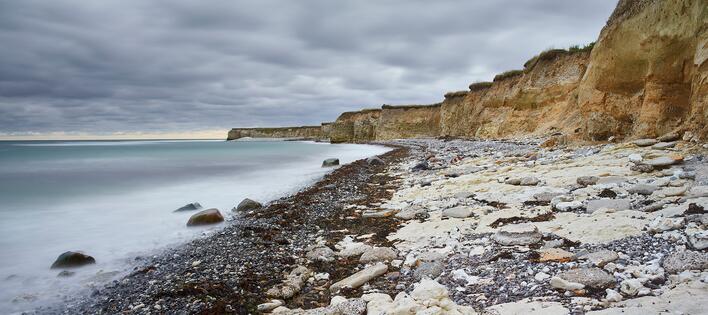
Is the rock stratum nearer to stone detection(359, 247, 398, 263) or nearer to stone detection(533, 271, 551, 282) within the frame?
stone detection(533, 271, 551, 282)

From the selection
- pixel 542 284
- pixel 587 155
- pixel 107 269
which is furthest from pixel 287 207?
pixel 587 155

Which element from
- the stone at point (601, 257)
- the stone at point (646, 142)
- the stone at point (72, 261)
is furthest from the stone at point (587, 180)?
the stone at point (72, 261)

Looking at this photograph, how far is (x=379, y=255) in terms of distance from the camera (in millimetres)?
5328

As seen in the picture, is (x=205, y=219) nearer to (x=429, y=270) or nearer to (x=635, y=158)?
(x=429, y=270)

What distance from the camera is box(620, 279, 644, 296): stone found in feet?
10.2

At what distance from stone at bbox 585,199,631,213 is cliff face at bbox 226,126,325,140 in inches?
4220

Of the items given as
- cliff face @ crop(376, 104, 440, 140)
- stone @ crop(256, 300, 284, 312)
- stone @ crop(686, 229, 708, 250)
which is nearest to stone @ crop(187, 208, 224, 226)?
stone @ crop(256, 300, 284, 312)

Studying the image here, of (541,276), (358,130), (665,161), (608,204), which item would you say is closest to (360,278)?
(541,276)

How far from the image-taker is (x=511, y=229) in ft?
17.3

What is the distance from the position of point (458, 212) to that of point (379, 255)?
2.06 m

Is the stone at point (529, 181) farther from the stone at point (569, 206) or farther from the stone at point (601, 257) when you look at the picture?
the stone at point (601, 257)

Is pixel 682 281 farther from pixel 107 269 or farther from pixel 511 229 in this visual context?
pixel 107 269

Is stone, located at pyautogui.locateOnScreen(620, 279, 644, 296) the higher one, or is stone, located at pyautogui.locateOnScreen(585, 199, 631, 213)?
stone, located at pyautogui.locateOnScreen(585, 199, 631, 213)

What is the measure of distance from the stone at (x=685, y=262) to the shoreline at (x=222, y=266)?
3.26 m
